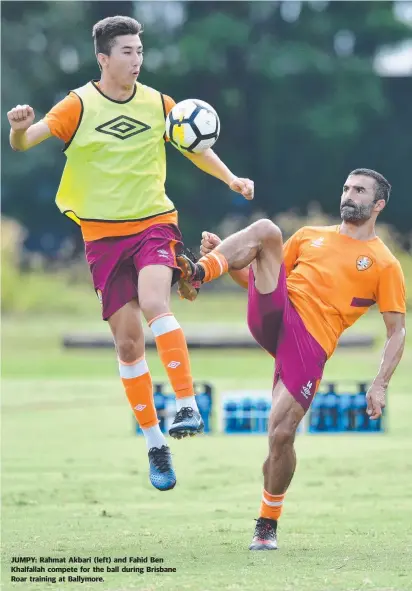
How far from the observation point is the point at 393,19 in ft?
171

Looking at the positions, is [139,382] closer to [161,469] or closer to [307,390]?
[161,469]

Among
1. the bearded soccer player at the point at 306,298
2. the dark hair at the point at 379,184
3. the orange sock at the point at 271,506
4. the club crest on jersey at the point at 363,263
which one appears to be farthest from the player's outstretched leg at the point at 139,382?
the dark hair at the point at 379,184

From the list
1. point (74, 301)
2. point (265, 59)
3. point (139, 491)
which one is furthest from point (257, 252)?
point (265, 59)

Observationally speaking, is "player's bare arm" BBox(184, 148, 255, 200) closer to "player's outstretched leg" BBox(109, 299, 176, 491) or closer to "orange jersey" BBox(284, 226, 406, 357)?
"player's outstretched leg" BBox(109, 299, 176, 491)

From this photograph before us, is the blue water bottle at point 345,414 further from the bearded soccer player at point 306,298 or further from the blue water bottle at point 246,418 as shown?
the bearded soccer player at point 306,298

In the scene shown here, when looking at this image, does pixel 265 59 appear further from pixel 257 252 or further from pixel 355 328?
pixel 257 252

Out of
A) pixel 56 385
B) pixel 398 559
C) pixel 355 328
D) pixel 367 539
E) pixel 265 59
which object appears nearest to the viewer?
pixel 398 559

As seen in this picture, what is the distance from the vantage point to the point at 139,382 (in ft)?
31.4

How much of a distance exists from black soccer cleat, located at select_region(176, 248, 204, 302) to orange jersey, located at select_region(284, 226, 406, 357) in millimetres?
1200

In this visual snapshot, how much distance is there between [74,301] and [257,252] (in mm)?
29495

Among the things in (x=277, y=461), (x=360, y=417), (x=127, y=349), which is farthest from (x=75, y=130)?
(x=360, y=417)

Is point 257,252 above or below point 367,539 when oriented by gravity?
above

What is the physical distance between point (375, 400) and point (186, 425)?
1.56 meters

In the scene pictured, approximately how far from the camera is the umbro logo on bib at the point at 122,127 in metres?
9.16
